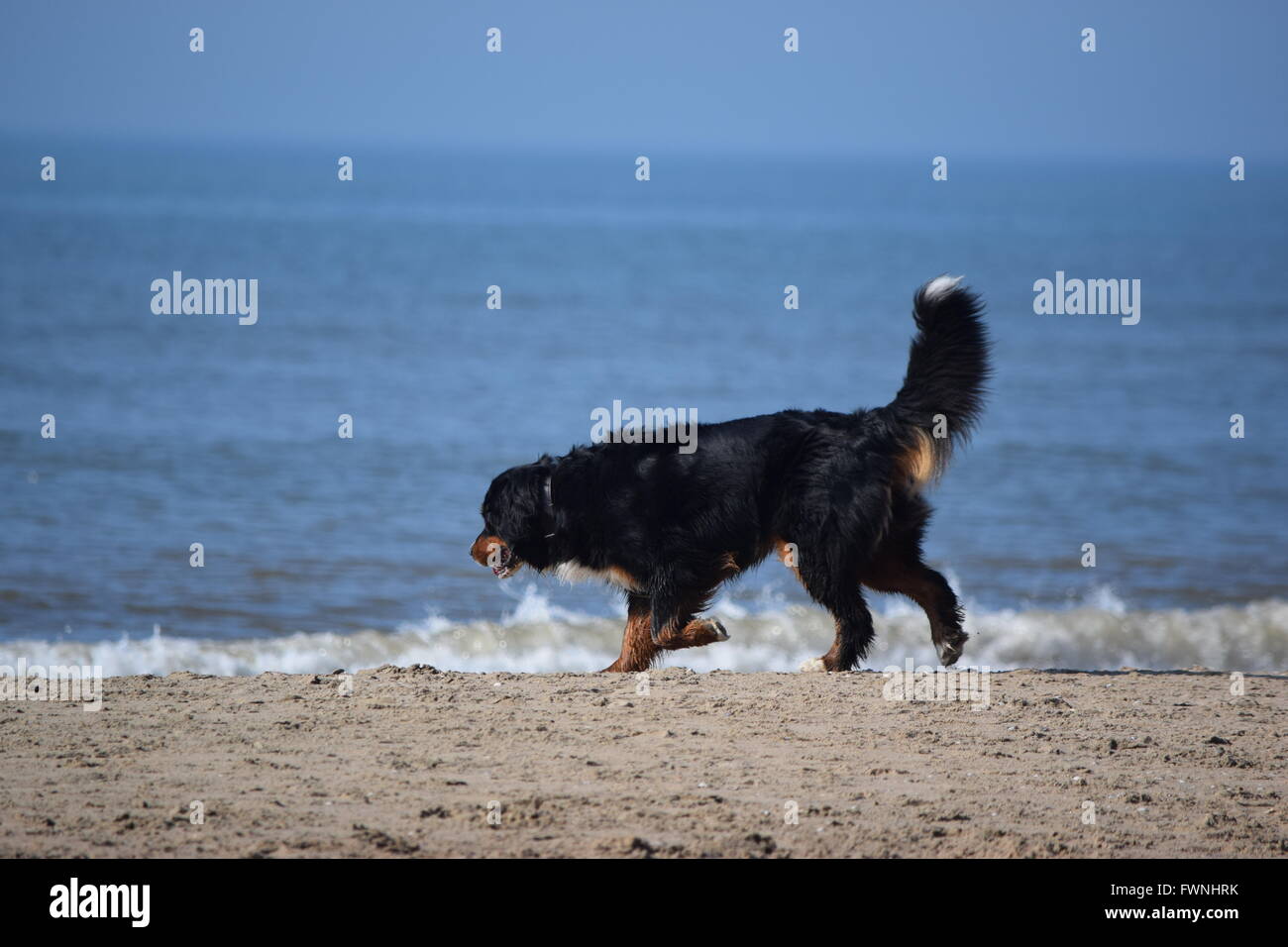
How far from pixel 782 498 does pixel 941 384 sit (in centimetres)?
103

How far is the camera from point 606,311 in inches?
1326

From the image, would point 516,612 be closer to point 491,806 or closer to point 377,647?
point 377,647

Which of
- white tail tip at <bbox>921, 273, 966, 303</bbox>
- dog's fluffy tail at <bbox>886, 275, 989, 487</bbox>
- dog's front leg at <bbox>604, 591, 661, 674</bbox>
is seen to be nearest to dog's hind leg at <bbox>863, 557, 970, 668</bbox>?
dog's fluffy tail at <bbox>886, 275, 989, 487</bbox>

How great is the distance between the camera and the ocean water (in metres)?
9.88

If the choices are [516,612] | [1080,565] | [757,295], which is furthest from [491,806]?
[757,295]

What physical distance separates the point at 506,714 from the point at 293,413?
44.8ft

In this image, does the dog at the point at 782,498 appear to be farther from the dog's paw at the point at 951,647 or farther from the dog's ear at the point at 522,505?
the dog's paw at the point at 951,647

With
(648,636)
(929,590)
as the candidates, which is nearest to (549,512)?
(648,636)

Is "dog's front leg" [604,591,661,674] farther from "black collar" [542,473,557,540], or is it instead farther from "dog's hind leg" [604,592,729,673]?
"black collar" [542,473,557,540]

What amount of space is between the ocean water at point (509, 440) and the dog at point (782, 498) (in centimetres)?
77

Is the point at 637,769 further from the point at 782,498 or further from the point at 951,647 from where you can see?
the point at 951,647

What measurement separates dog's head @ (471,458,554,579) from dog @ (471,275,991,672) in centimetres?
1

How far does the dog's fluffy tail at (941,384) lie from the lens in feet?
23.9

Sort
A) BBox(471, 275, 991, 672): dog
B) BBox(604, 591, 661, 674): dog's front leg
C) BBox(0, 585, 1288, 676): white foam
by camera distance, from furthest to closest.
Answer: BBox(0, 585, 1288, 676): white foam → BBox(604, 591, 661, 674): dog's front leg → BBox(471, 275, 991, 672): dog
